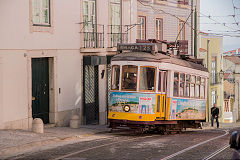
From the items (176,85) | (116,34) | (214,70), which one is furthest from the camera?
(214,70)

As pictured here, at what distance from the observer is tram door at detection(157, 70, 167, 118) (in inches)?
679

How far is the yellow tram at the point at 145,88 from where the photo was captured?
1692 cm

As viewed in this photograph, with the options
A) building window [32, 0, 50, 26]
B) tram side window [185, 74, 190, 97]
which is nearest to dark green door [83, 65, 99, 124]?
building window [32, 0, 50, 26]

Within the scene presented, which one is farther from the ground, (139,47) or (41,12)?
(41,12)

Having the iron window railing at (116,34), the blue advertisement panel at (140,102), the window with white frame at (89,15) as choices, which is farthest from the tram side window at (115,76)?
the iron window railing at (116,34)

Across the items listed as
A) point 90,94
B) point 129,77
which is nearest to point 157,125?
point 129,77

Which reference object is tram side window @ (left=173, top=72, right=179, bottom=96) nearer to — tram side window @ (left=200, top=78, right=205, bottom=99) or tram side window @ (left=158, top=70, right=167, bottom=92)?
tram side window @ (left=158, top=70, right=167, bottom=92)

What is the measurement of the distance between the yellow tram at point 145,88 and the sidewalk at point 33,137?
5.17 ft

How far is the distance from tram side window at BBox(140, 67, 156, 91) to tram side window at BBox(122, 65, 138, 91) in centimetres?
24

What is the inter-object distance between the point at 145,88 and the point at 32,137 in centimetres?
418

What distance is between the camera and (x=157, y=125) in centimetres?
1828

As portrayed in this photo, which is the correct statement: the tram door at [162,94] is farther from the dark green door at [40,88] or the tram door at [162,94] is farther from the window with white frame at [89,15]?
the window with white frame at [89,15]

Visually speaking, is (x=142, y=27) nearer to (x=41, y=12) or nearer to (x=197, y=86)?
(x=197, y=86)

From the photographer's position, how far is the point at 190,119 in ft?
65.6
